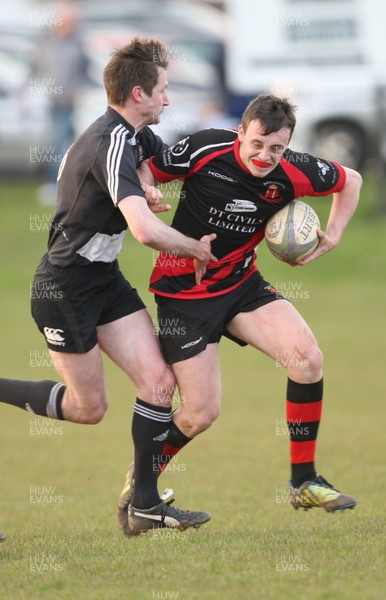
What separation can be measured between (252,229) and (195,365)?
838mm

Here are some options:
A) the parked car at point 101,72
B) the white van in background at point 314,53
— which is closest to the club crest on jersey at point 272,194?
the parked car at point 101,72

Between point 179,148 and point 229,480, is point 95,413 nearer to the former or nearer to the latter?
point 179,148

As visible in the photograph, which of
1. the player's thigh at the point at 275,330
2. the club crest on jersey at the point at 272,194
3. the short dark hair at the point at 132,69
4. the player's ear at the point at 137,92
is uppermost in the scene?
the short dark hair at the point at 132,69

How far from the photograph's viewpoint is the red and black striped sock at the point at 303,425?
6.55m

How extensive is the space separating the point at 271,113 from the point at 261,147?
0.19 metres

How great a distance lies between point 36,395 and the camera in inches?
261

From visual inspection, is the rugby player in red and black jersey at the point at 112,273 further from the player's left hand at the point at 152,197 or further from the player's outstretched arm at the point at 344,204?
the player's outstretched arm at the point at 344,204

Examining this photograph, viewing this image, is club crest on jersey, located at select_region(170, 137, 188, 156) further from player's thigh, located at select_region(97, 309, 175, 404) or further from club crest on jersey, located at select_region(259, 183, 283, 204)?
player's thigh, located at select_region(97, 309, 175, 404)

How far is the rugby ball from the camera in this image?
6.41 m

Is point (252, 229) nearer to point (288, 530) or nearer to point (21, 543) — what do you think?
point (288, 530)

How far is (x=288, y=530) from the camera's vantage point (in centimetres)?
617

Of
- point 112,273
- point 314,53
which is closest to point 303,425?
point 112,273

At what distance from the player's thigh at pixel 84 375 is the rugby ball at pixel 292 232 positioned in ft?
3.79

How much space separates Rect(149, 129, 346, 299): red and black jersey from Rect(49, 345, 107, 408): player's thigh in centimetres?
60
